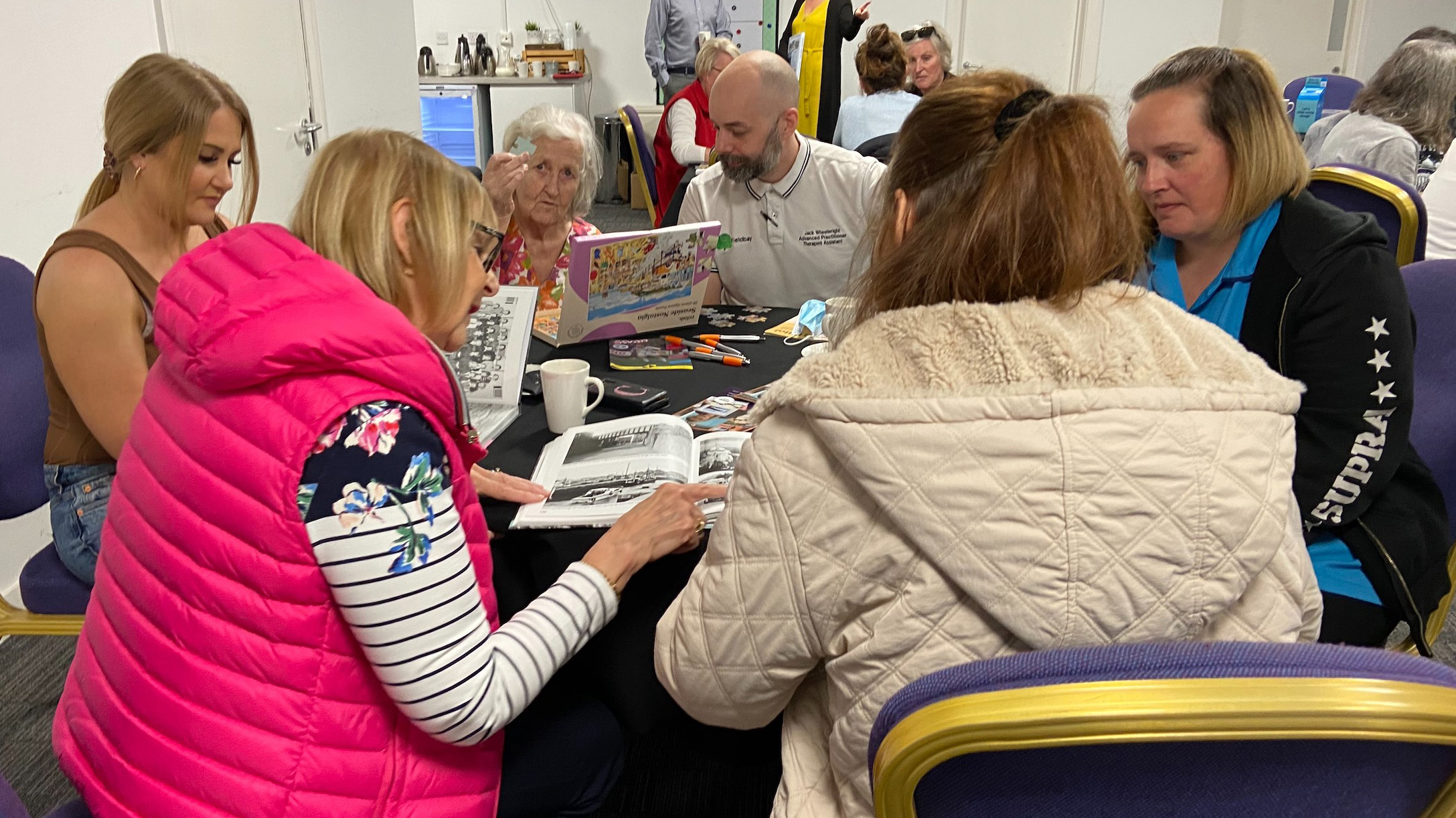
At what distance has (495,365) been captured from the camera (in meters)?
1.74

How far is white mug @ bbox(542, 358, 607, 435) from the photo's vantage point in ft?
5.25

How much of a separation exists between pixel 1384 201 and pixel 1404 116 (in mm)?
1945

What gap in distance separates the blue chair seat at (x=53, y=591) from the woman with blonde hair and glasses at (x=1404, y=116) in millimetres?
3858

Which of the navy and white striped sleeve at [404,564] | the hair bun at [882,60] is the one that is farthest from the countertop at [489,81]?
the navy and white striped sleeve at [404,564]

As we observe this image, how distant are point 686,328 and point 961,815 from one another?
1.59 metres

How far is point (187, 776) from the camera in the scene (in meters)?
0.93

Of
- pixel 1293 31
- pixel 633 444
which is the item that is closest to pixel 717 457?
pixel 633 444

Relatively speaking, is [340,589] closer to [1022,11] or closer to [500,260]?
[500,260]

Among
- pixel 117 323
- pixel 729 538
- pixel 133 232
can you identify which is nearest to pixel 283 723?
pixel 729 538

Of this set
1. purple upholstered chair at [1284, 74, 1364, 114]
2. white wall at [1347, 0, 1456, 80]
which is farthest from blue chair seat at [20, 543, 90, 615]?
white wall at [1347, 0, 1456, 80]

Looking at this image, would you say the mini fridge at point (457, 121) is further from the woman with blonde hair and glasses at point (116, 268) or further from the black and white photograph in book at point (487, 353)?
the black and white photograph in book at point (487, 353)

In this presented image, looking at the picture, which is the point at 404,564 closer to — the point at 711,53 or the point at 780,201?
the point at 780,201

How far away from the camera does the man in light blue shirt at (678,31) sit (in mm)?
7117

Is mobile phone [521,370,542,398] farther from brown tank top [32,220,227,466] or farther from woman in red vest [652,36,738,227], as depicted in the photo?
woman in red vest [652,36,738,227]
